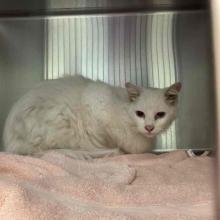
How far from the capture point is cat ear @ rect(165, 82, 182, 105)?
1798mm

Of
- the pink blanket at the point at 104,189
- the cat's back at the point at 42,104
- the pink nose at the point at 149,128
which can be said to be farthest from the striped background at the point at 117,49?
the pink blanket at the point at 104,189

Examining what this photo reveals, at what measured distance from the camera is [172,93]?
1824 millimetres

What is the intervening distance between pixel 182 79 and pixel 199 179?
2.75ft

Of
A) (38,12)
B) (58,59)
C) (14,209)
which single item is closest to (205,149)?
(58,59)

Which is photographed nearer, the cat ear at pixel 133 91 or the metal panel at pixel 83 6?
the cat ear at pixel 133 91

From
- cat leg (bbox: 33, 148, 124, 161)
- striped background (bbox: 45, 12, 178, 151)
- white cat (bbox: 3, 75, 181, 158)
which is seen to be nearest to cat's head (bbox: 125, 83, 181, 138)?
white cat (bbox: 3, 75, 181, 158)

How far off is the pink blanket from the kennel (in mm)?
518

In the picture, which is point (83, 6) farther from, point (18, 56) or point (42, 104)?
point (42, 104)

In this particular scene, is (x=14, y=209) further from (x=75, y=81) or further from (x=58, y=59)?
(x=58, y=59)

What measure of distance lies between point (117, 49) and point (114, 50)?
15 millimetres

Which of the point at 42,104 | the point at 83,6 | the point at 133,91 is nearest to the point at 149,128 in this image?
the point at 133,91

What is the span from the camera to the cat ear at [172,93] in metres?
1.80

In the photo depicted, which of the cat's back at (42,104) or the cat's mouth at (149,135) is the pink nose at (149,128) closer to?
the cat's mouth at (149,135)

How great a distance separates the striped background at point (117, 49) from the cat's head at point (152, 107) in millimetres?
252
